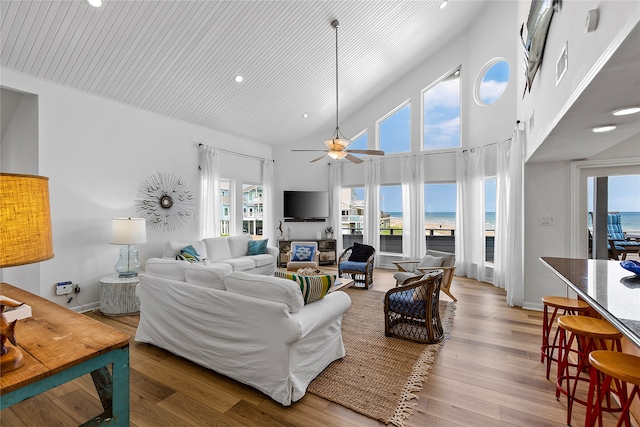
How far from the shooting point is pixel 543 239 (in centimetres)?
397

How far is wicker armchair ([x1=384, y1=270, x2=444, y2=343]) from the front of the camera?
9.71 feet

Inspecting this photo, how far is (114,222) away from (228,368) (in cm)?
289

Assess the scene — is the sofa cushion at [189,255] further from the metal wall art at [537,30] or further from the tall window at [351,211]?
the metal wall art at [537,30]

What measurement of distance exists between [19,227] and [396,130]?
22.9 ft

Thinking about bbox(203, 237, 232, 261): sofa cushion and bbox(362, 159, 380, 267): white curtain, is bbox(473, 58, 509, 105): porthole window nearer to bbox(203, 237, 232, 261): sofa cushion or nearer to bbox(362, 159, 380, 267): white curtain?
bbox(362, 159, 380, 267): white curtain

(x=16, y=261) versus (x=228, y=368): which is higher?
(x=16, y=261)

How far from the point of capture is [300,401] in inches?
81.4

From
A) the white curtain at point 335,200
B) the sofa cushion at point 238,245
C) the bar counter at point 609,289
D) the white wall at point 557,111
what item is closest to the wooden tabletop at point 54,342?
the bar counter at point 609,289

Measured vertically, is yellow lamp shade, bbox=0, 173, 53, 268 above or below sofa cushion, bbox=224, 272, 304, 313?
above

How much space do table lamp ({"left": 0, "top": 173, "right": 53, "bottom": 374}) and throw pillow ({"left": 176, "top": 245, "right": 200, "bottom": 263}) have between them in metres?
3.65

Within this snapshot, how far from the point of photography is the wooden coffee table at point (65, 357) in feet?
2.91

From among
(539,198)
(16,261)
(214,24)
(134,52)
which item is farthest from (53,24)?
(539,198)

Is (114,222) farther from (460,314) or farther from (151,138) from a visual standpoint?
(460,314)

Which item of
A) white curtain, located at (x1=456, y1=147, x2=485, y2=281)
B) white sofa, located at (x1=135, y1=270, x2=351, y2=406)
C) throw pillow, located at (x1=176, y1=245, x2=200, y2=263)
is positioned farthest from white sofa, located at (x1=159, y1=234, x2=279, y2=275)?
white curtain, located at (x1=456, y1=147, x2=485, y2=281)
